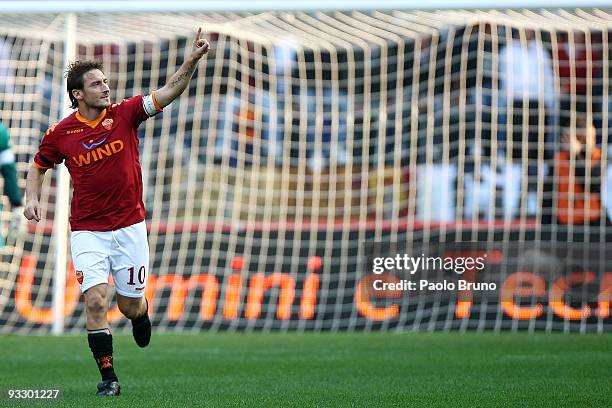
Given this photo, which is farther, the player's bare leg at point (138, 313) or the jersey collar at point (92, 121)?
the player's bare leg at point (138, 313)

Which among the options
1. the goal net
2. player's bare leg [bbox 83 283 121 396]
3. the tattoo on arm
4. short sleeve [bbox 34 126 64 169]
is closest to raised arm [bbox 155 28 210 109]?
the tattoo on arm

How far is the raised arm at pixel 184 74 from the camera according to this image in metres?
5.77

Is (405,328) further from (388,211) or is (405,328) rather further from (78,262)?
(78,262)

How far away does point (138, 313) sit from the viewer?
21.3 feet

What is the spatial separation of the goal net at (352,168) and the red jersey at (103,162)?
6241 millimetres

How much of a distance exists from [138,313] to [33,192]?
35.0 inches

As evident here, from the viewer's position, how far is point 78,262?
598 cm

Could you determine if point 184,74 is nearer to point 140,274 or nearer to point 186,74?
point 186,74

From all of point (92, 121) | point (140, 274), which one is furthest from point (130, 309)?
point (92, 121)

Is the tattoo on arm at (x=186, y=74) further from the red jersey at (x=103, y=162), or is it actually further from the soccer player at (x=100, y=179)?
the red jersey at (x=103, y=162)

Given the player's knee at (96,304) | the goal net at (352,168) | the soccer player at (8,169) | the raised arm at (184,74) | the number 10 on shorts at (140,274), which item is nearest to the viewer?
the raised arm at (184,74)

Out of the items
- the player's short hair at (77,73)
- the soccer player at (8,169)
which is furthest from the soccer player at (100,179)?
the soccer player at (8,169)

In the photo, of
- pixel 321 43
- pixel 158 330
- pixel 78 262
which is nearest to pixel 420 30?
pixel 321 43

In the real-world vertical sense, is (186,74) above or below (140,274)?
above
